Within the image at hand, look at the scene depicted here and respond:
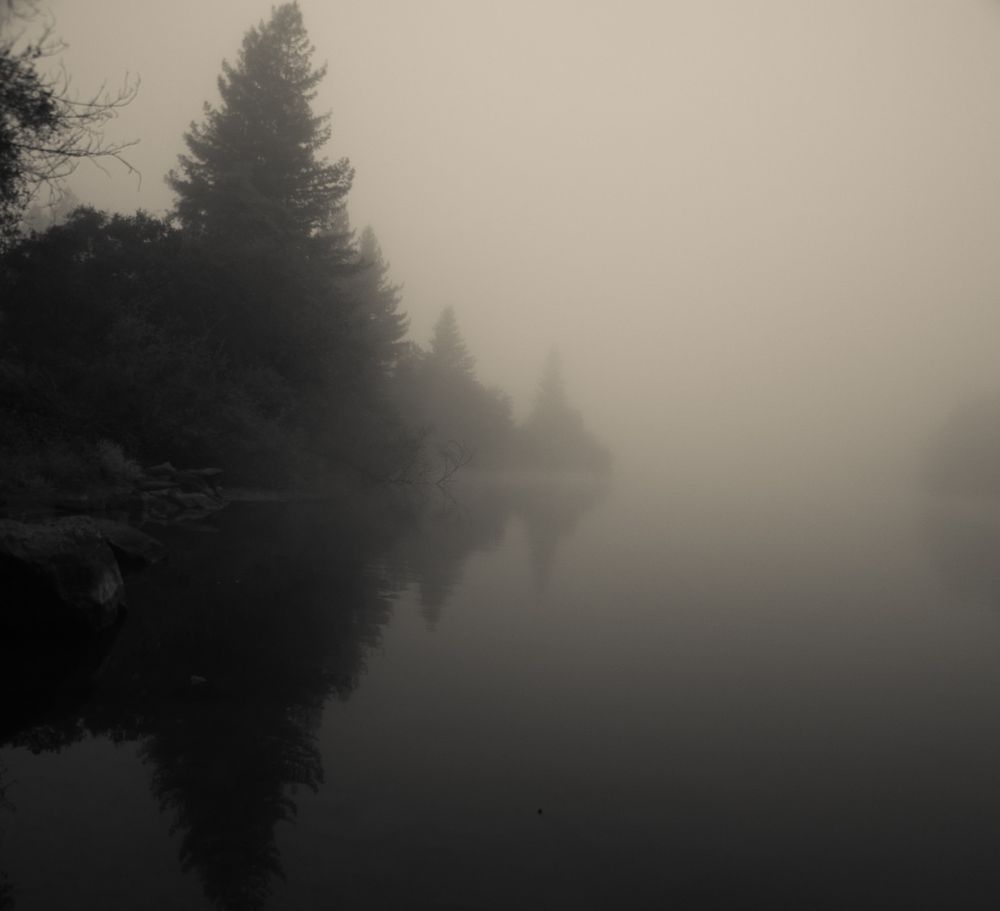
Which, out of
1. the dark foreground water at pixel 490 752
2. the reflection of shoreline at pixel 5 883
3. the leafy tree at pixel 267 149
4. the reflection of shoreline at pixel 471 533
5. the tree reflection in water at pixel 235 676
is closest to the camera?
the reflection of shoreline at pixel 5 883

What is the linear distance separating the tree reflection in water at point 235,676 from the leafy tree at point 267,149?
18526mm

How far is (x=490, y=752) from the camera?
4.78 metres

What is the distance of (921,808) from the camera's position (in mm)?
4496

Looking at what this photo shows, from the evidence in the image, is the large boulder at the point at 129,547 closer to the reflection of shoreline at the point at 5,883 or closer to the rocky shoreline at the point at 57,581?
the rocky shoreline at the point at 57,581

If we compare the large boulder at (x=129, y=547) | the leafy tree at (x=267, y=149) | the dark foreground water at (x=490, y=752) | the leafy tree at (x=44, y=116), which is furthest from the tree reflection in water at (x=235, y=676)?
the leafy tree at (x=267, y=149)

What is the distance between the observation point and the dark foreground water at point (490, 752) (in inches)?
130

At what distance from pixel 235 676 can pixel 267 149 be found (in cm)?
2797

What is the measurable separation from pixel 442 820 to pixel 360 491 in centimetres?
2487

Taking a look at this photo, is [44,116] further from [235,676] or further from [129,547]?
[235,676]

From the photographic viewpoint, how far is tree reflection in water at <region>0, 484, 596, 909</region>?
11.9 ft

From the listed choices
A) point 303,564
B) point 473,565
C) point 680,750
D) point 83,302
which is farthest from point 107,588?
point 83,302

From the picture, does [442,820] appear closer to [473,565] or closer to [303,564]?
[303,564]

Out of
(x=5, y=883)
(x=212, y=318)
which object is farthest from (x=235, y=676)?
(x=212, y=318)

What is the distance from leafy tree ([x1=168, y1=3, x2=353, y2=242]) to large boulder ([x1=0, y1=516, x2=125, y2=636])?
72.6 ft
